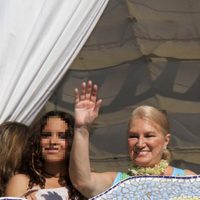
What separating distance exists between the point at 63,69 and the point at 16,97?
247 millimetres

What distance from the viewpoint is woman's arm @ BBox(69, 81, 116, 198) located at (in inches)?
73.6

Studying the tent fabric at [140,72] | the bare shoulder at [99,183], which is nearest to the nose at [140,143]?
the bare shoulder at [99,183]

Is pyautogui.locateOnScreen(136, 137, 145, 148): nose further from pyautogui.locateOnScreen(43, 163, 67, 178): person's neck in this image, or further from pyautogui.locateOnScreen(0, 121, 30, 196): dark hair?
pyautogui.locateOnScreen(0, 121, 30, 196): dark hair

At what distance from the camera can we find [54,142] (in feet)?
6.95

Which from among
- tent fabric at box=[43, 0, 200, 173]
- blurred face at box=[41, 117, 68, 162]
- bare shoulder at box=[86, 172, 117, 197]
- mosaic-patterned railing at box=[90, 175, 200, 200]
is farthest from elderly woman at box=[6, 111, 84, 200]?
tent fabric at box=[43, 0, 200, 173]

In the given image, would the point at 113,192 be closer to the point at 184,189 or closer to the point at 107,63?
the point at 184,189

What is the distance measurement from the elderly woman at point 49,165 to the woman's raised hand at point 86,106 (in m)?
0.24

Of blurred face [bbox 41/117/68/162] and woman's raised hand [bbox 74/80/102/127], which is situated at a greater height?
woman's raised hand [bbox 74/80/102/127]

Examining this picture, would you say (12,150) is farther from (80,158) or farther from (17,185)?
(80,158)

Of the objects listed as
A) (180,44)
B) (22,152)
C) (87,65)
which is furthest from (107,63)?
(22,152)

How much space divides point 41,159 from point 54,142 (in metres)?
0.13

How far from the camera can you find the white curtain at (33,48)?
2.36 m

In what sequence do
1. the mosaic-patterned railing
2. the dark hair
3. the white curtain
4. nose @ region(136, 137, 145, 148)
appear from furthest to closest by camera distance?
the white curtain → the dark hair → nose @ region(136, 137, 145, 148) → the mosaic-patterned railing

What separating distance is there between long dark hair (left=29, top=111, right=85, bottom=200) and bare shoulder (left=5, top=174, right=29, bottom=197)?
0.02 metres
